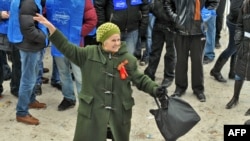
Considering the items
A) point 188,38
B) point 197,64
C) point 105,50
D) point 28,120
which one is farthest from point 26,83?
point 197,64

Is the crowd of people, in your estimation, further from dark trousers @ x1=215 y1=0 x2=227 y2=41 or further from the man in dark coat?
dark trousers @ x1=215 y1=0 x2=227 y2=41

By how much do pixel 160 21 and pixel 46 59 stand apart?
8.76ft

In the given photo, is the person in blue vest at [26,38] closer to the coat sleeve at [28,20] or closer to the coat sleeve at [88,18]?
the coat sleeve at [28,20]

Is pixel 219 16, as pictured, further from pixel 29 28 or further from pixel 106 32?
pixel 106 32

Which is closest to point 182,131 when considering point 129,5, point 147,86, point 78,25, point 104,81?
point 147,86

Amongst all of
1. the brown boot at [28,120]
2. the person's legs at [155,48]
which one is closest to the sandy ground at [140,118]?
the brown boot at [28,120]

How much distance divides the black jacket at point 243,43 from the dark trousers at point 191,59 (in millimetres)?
613

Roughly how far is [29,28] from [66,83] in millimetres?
1088

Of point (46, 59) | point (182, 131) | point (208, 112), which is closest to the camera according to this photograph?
point (182, 131)

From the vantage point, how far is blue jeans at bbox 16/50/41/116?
18.5 feet

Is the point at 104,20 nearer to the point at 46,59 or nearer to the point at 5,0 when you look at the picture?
the point at 5,0

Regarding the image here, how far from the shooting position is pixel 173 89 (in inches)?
289

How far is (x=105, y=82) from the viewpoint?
4.23 meters

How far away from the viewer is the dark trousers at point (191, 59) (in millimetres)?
6668
